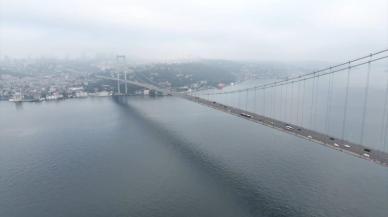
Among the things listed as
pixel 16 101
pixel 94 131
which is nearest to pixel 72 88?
pixel 16 101

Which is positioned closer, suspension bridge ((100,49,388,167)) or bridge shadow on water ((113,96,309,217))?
bridge shadow on water ((113,96,309,217))

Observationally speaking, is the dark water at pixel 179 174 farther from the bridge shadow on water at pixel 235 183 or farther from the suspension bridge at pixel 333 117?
the suspension bridge at pixel 333 117

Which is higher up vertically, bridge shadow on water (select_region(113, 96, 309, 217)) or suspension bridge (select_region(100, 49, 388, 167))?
suspension bridge (select_region(100, 49, 388, 167))

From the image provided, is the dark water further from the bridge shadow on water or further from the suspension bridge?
the suspension bridge

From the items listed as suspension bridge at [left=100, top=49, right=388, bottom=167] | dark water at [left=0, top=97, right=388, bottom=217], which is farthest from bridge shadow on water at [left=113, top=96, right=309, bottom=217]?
suspension bridge at [left=100, top=49, right=388, bottom=167]

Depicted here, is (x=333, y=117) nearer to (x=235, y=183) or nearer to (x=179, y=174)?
(x=235, y=183)

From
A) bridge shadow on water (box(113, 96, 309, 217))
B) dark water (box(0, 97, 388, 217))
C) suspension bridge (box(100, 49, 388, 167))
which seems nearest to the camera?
bridge shadow on water (box(113, 96, 309, 217))

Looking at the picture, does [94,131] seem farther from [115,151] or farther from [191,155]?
[191,155]

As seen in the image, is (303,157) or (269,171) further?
(303,157)
